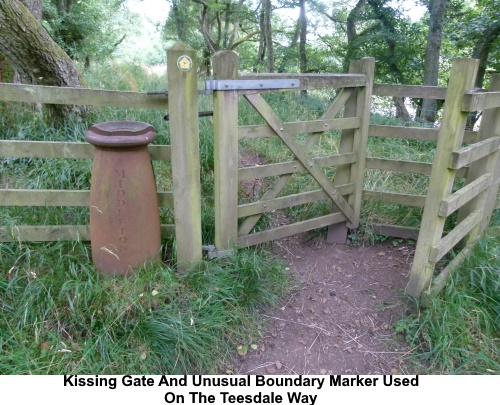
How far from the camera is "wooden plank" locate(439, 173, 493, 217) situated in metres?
2.89

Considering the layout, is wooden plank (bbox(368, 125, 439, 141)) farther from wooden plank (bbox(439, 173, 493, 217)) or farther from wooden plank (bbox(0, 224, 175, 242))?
wooden plank (bbox(0, 224, 175, 242))

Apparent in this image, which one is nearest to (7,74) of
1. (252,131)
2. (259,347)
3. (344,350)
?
(252,131)

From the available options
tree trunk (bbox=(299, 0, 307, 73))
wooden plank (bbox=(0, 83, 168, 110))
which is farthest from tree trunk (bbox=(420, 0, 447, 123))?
wooden plank (bbox=(0, 83, 168, 110))

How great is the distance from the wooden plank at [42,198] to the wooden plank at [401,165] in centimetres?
269

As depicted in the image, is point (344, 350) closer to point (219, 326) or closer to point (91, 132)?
point (219, 326)

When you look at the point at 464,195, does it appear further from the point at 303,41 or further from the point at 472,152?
the point at 303,41

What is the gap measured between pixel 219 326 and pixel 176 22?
68.4 ft

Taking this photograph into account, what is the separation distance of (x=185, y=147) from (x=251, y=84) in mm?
695

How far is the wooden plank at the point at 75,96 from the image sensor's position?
9.04 ft

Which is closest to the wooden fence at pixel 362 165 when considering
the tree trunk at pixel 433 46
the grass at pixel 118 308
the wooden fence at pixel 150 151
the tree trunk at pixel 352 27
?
the wooden fence at pixel 150 151

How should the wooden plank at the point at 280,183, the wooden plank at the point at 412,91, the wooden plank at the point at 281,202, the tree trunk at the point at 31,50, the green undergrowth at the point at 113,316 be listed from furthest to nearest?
the tree trunk at the point at 31,50
the wooden plank at the point at 412,91
the wooden plank at the point at 280,183
the wooden plank at the point at 281,202
the green undergrowth at the point at 113,316

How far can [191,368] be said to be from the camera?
2619mm

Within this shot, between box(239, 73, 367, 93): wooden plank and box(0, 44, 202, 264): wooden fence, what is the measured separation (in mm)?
701

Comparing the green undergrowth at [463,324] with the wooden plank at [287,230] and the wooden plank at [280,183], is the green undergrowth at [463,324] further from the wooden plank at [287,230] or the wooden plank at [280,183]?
the wooden plank at [280,183]
